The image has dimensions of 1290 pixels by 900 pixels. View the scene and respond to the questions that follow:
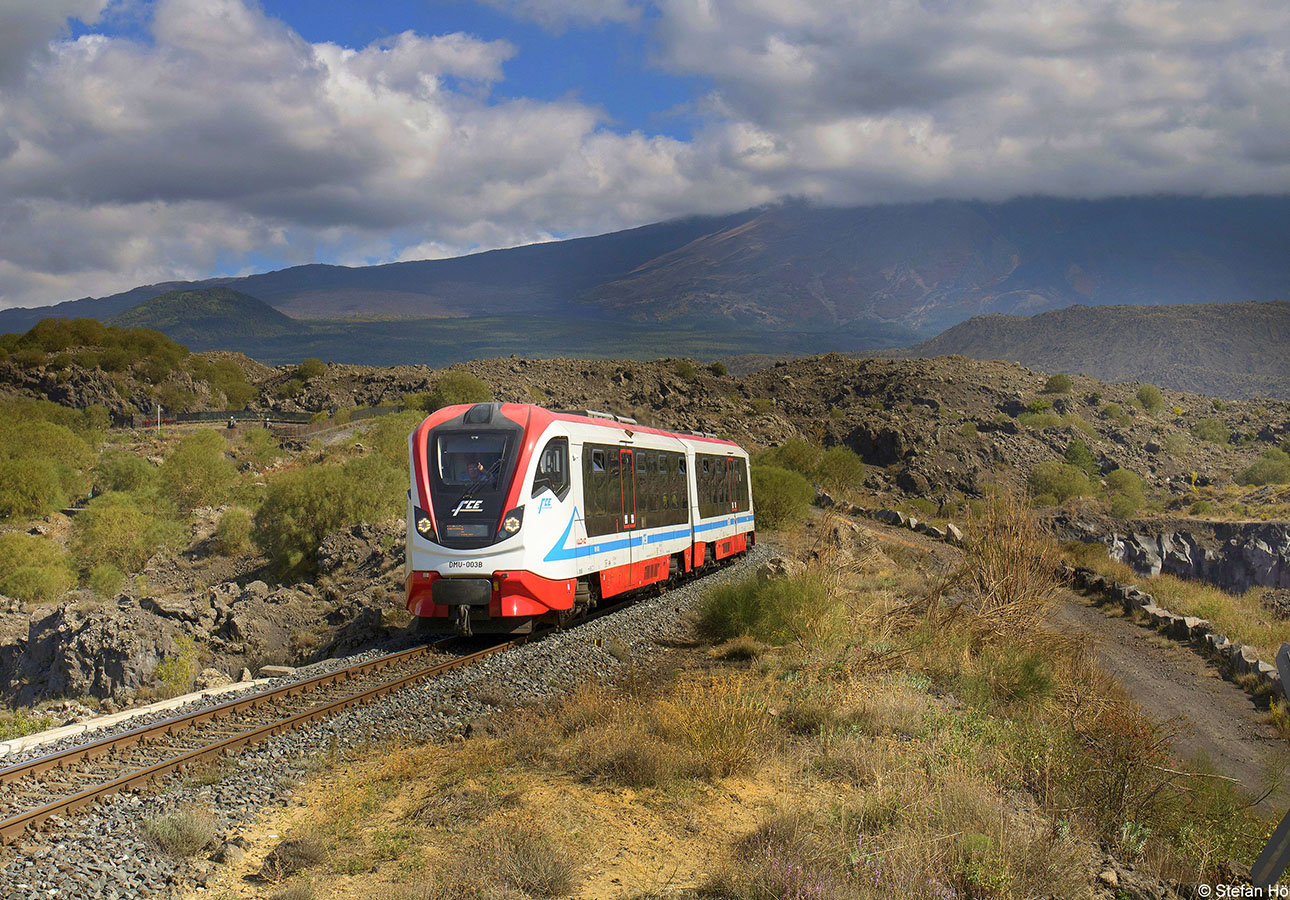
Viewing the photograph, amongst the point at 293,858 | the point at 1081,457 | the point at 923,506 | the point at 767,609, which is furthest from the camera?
the point at 1081,457

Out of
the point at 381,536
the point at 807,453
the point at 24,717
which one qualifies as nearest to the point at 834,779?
the point at 24,717

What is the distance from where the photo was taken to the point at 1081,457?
78.0 meters

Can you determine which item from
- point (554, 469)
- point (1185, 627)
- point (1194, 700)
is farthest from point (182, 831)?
point (1185, 627)

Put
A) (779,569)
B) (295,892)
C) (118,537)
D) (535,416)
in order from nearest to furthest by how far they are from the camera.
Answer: (295,892), (535,416), (779,569), (118,537)

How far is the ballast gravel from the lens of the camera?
245 inches

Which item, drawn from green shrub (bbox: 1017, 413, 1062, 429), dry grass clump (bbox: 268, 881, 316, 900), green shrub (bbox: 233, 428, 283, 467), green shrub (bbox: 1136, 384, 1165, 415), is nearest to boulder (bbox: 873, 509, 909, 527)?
green shrub (bbox: 233, 428, 283, 467)

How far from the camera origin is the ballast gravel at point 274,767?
6.21m

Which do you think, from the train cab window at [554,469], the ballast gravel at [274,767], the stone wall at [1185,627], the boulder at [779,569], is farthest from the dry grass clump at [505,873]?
the stone wall at [1185,627]

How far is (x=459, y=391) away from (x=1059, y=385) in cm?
7136

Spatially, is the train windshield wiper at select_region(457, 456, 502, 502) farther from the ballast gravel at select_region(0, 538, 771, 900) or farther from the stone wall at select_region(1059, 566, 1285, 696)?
the stone wall at select_region(1059, 566, 1285, 696)

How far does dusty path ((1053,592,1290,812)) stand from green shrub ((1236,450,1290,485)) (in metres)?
63.5

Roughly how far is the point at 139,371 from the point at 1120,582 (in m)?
88.8

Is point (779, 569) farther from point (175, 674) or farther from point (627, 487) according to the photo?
point (175, 674)

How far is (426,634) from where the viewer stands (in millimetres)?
15430
